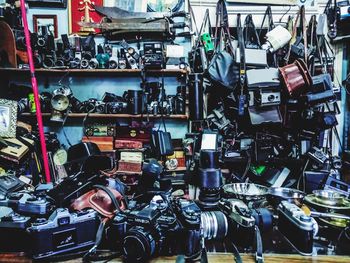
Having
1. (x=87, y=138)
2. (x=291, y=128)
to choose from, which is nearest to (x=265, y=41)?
(x=291, y=128)

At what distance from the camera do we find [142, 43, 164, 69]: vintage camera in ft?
9.27

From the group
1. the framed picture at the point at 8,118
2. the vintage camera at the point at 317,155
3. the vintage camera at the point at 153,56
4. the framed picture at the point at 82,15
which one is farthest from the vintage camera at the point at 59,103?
the vintage camera at the point at 317,155

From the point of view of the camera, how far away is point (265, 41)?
9.84 ft

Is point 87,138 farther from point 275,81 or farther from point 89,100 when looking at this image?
point 275,81

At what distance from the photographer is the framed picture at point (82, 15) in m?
3.14

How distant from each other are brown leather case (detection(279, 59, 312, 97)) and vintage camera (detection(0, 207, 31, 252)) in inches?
89.2

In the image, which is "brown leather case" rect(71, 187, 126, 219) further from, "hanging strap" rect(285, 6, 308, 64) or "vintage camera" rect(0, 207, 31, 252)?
"hanging strap" rect(285, 6, 308, 64)

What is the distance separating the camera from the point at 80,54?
2953 mm

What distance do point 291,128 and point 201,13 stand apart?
1421mm

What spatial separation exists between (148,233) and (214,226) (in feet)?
0.86

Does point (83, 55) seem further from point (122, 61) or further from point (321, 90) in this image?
point (321, 90)

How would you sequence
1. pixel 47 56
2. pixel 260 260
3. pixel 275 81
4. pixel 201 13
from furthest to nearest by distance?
pixel 201 13 < pixel 47 56 < pixel 275 81 < pixel 260 260

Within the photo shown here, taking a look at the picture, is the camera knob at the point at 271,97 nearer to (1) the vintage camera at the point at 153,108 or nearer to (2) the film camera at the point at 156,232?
(1) the vintage camera at the point at 153,108

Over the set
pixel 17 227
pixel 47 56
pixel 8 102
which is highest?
pixel 47 56
